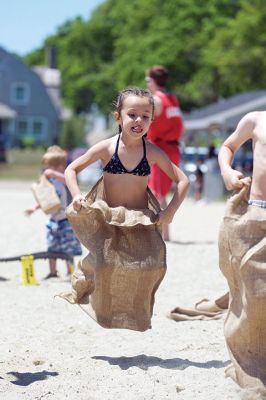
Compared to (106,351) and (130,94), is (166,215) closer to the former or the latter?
(130,94)

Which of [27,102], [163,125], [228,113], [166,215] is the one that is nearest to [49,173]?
[163,125]

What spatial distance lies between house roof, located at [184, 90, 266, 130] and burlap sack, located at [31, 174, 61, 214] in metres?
19.7

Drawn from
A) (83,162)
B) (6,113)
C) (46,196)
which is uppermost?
(83,162)

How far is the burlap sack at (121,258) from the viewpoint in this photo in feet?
17.7

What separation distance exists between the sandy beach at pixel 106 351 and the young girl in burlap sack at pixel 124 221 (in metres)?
0.33

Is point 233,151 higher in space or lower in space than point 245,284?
higher

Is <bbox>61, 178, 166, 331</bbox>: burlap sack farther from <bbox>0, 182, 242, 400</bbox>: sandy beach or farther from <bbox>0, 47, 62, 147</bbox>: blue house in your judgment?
<bbox>0, 47, 62, 147</bbox>: blue house

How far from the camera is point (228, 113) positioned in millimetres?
29609

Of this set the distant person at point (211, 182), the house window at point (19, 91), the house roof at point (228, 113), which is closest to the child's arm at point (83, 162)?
the distant person at point (211, 182)

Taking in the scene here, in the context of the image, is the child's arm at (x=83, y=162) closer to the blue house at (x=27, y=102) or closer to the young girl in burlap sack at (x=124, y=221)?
the young girl in burlap sack at (x=124, y=221)

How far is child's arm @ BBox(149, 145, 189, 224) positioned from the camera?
541 centimetres

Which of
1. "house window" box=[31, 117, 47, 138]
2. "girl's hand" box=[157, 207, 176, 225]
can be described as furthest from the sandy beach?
"house window" box=[31, 117, 47, 138]

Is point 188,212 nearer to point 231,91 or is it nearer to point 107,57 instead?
point 231,91

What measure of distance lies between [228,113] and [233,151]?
81.6 ft
